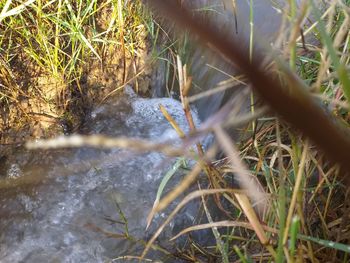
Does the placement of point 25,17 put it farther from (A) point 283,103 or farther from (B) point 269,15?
(A) point 283,103

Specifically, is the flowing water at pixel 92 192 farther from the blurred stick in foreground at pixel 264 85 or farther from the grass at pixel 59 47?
the blurred stick in foreground at pixel 264 85

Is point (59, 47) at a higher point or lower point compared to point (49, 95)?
higher

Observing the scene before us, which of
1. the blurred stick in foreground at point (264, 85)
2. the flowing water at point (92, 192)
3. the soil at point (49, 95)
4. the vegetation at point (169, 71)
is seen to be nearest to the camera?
the blurred stick in foreground at point (264, 85)

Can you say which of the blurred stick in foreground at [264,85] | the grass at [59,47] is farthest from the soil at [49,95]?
the blurred stick in foreground at [264,85]

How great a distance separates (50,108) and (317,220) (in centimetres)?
124

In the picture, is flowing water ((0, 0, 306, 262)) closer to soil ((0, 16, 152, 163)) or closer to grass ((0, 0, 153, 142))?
soil ((0, 16, 152, 163))

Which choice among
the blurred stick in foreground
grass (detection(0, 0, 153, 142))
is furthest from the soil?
the blurred stick in foreground

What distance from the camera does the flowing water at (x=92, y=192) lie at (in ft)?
5.50

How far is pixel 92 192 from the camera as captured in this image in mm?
1856

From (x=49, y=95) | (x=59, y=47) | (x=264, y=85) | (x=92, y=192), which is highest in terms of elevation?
(x=264, y=85)

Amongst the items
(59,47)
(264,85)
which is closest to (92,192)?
(59,47)

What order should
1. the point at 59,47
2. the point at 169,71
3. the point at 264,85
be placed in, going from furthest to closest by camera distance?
1. the point at 169,71
2. the point at 59,47
3. the point at 264,85

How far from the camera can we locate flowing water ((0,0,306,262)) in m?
1.68

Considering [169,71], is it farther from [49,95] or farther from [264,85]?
[264,85]
